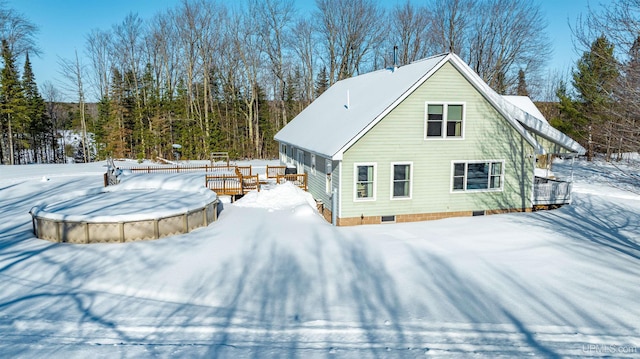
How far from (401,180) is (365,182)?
1.48 m

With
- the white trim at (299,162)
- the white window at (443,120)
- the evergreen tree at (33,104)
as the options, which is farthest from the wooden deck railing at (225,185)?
the evergreen tree at (33,104)

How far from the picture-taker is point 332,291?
9023 mm

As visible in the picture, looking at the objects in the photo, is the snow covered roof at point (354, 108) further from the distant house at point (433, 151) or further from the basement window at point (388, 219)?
the basement window at point (388, 219)

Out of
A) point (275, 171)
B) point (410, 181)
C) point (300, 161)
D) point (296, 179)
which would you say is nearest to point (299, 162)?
point (300, 161)

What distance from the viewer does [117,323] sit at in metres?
7.46

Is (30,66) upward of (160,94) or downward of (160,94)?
upward

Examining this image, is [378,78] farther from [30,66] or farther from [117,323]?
[30,66]

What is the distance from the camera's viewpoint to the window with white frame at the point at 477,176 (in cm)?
1589

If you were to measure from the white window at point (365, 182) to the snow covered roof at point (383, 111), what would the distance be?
118 centimetres

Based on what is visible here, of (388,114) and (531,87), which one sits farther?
(531,87)

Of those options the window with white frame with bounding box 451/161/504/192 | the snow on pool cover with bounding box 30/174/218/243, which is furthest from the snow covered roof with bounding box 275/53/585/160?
the snow on pool cover with bounding box 30/174/218/243

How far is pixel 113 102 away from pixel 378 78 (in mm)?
31850

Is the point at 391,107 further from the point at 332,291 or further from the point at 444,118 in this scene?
the point at 332,291

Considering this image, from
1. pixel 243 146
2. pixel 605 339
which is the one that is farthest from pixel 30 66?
pixel 605 339
